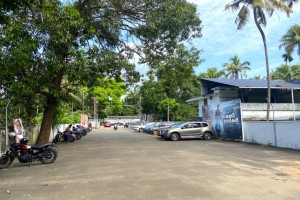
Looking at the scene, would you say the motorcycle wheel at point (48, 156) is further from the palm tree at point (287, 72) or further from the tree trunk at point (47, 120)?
the palm tree at point (287, 72)

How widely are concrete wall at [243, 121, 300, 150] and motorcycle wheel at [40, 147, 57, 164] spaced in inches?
446

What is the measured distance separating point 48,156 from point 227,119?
1521cm

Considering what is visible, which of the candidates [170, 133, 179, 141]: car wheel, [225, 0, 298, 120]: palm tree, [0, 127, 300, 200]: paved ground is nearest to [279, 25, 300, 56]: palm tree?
[225, 0, 298, 120]: palm tree

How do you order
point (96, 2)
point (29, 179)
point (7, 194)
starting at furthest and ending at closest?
point (96, 2)
point (29, 179)
point (7, 194)

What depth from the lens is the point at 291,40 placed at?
118 feet

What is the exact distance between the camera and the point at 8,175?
1013 centimetres

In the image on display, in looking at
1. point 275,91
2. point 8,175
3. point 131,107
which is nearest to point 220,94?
point 275,91

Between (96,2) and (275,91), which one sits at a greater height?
(96,2)

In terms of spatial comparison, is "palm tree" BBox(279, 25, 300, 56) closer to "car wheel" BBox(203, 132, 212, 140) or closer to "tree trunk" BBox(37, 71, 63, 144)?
"car wheel" BBox(203, 132, 212, 140)

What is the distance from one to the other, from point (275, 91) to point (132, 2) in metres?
18.8

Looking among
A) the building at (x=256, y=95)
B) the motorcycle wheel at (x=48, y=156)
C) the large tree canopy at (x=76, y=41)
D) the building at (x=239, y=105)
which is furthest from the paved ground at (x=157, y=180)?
the building at (x=256, y=95)

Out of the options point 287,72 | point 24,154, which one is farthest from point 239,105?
point 287,72

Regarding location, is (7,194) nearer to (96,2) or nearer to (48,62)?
(48,62)

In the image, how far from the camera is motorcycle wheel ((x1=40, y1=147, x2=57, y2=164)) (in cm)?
1239
